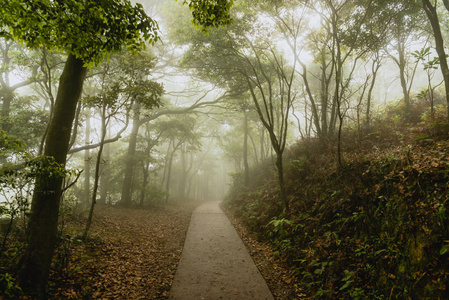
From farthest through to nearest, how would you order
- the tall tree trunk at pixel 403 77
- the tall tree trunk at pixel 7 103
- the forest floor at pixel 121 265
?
the tall tree trunk at pixel 403 77, the tall tree trunk at pixel 7 103, the forest floor at pixel 121 265

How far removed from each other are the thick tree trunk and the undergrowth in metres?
5.31

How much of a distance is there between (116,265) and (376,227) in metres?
6.47

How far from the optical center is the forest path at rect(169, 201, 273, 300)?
4422mm

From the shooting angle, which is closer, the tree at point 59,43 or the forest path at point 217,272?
the tree at point 59,43

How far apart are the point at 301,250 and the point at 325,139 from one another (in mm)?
6556

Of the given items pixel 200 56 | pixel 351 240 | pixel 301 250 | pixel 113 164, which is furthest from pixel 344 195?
pixel 113 164

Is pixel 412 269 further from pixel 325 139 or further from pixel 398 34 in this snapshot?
pixel 398 34

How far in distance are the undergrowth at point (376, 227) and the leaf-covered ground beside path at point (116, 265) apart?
11.2 ft

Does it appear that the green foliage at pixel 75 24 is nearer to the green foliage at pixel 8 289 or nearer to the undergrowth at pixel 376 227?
the green foliage at pixel 8 289

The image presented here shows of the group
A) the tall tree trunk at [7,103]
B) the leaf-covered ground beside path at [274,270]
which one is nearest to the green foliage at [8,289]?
the leaf-covered ground beside path at [274,270]

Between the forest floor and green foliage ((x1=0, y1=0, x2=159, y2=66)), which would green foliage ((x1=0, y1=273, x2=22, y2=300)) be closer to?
the forest floor

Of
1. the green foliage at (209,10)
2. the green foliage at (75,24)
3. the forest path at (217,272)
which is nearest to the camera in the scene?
the green foliage at (75,24)

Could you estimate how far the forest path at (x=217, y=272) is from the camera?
442cm

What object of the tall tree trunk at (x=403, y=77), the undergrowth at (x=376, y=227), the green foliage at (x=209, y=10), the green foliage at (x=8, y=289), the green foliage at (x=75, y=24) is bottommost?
the green foliage at (x=8, y=289)
